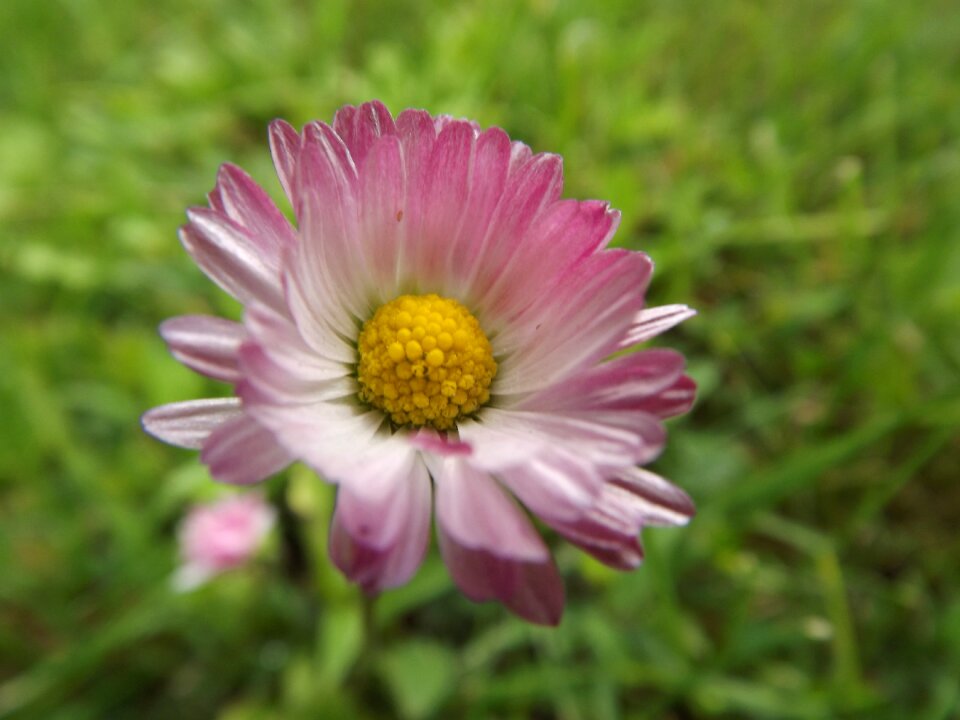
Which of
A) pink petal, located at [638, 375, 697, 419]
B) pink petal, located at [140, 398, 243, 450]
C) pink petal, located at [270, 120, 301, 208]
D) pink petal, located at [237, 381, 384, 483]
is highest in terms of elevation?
pink petal, located at [270, 120, 301, 208]

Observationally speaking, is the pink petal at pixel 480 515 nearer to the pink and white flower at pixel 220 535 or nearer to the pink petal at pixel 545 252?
the pink petal at pixel 545 252

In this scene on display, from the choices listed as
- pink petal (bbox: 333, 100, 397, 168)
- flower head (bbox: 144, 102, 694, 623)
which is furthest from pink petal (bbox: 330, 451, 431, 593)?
pink petal (bbox: 333, 100, 397, 168)

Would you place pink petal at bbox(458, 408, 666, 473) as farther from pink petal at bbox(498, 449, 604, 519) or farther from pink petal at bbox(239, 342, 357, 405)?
pink petal at bbox(239, 342, 357, 405)

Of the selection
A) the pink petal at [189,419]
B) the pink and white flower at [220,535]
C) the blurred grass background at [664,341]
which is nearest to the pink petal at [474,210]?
the pink petal at [189,419]

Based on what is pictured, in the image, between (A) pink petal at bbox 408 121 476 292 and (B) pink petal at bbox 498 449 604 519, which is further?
(A) pink petal at bbox 408 121 476 292

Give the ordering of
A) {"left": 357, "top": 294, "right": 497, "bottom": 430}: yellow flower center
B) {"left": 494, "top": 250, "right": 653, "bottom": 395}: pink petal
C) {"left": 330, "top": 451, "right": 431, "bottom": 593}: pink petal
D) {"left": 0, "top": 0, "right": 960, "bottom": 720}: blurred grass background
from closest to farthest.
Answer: {"left": 330, "top": 451, "right": 431, "bottom": 593}: pink petal → {"left": 494, "top": 250, "right": 653, "bottom": 395}: pink petal → {"left": 357, "top": 294, "right": 497, "bottom": 430}: yellow flower center → {"left": 0, "top": 0, "right": 960, "bottom": 720}: blurred grass background

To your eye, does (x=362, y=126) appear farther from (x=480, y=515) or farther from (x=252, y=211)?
(x=480, y=515)
